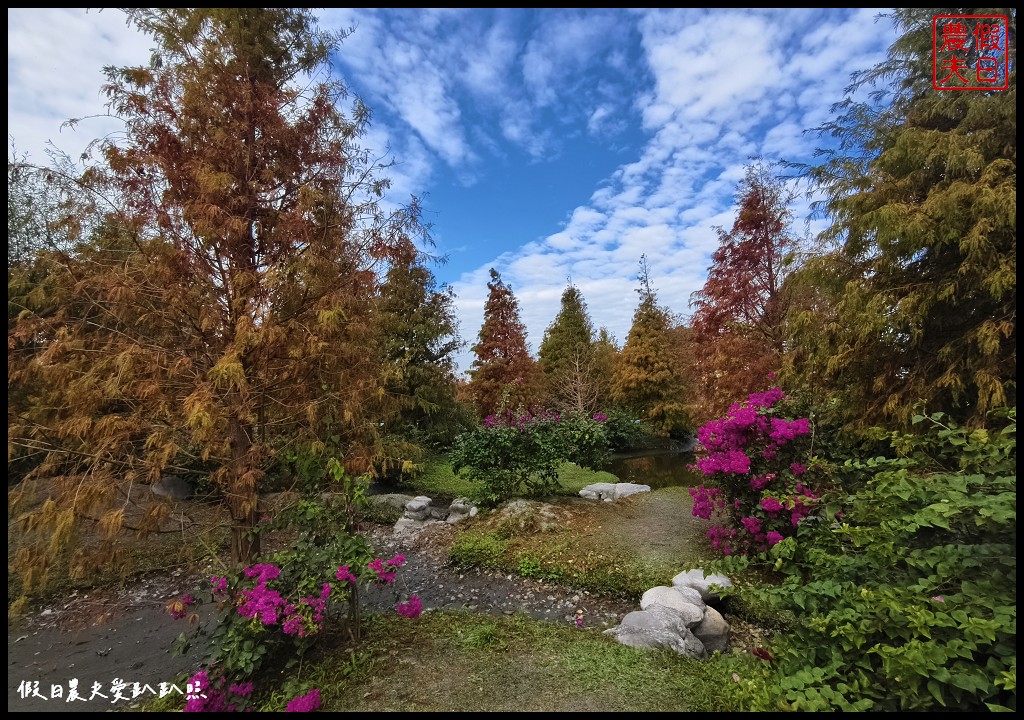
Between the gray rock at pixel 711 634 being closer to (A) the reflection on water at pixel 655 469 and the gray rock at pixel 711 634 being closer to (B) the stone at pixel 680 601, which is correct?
(B) the stone at pixel 680 601

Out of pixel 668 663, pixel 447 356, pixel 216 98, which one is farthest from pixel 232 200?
pixel 447 356

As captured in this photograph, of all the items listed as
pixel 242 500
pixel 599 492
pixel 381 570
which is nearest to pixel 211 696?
pixel 381 570

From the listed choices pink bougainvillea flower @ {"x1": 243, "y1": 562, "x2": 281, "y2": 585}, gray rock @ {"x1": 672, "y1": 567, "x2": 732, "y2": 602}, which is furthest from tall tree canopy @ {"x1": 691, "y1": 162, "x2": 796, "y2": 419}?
pink bougainvillea flower @ {"x1": 243, "y1": 562, "x2": 281, "y2": 585}

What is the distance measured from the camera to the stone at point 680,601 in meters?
3.28

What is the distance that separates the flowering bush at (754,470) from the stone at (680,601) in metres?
0.98

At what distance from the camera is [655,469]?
1203 centimetres

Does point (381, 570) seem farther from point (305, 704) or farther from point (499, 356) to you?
point (499, 356)

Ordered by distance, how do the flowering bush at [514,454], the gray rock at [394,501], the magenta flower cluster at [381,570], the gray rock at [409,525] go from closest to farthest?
the magenta flower cluster at [381,570] → the gray rock at [409,525] → the flowering bush at [514,454] → the gray rock at [394,501]

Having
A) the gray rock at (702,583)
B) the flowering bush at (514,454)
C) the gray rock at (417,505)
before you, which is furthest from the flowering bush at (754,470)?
the gray rock at (417,505)

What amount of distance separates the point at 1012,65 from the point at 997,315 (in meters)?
1.89

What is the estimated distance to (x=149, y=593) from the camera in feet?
15.4

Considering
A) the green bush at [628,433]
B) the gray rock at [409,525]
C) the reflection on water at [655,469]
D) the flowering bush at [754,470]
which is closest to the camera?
the flowering bush at [754,470]

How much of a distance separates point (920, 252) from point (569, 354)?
48.5ft

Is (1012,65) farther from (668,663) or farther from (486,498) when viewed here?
(486,498)
